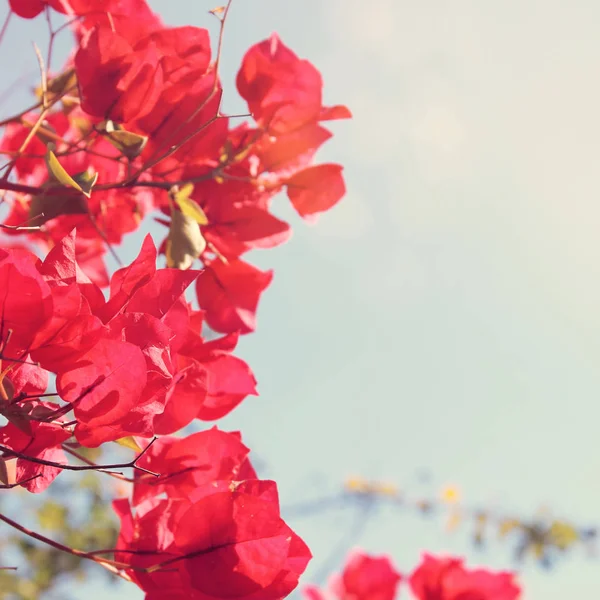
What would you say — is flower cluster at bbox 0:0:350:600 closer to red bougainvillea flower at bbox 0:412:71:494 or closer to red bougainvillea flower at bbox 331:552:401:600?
red bougainvillea flower at bbox 0:412:71:494

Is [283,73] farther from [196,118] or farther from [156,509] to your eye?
[156,509]

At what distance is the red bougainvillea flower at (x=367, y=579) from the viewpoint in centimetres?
84

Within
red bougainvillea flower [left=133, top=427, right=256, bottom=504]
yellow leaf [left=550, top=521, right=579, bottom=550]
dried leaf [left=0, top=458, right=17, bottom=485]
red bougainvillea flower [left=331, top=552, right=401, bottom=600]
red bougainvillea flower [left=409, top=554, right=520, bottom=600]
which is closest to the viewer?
dried leaf [left=0, top=458, right=17, bottom=485]

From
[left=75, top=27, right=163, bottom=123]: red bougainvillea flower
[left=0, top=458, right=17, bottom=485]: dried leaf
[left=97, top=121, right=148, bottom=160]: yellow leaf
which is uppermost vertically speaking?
[left=75, top=27, right=163, bottom=123]: red bougainvillea flower

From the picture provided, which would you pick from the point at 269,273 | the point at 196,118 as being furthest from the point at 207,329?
the point at 196,118

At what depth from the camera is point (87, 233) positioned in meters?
0.61

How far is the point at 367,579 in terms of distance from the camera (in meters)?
0.84

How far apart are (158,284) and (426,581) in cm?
55

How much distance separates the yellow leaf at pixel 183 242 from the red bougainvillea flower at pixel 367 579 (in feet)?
1.76

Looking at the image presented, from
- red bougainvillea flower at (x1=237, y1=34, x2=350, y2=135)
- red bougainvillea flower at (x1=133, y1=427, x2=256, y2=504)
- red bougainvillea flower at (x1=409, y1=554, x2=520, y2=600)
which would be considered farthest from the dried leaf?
red bougainvillea flower at (x1=409, y1=554, x2=520, y2=600)

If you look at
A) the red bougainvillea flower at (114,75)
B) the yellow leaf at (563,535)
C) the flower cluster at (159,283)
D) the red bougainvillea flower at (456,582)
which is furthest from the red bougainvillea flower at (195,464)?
the yellow leaf at (563,535)

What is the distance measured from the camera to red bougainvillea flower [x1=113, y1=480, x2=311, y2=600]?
0.37 meters

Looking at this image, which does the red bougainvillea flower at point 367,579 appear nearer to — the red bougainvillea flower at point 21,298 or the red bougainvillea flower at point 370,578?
the red bougainvillea flower at point 370,578

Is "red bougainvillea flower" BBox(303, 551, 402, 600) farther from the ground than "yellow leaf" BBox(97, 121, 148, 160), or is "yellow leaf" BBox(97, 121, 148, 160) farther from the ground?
"yellow leaf" BBox(97, 121, 148, 160)
